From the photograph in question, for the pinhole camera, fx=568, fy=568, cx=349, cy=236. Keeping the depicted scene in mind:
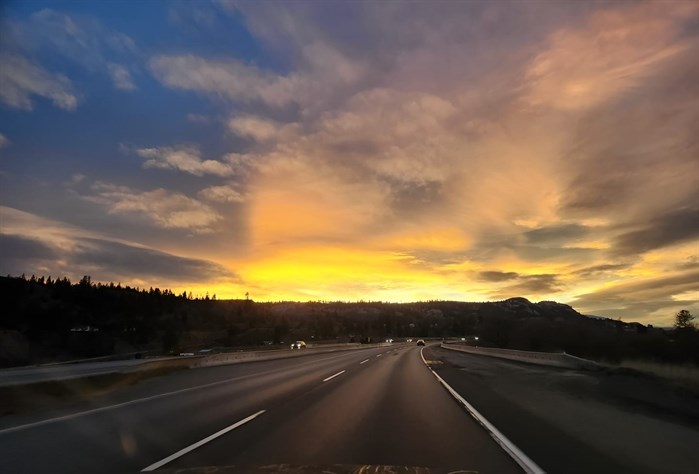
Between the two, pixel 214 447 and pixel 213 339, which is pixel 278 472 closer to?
pixel 214 447

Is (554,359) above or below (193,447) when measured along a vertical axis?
above

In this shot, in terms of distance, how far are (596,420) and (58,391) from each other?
18.3 metres

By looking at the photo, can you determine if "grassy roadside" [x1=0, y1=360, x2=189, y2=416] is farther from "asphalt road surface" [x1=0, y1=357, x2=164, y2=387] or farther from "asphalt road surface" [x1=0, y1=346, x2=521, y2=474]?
"asphalt road surface" [x1=0, y1=357, x2=164, y2=387]

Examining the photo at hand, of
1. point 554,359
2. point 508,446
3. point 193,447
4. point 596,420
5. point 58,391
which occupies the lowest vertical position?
point 58,391

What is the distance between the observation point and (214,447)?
920cm

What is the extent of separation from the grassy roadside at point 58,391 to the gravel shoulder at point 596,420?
497 inches

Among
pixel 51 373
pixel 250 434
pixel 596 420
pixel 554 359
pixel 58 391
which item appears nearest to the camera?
pixel 250 434

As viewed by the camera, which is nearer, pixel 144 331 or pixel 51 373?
pixel 51 373

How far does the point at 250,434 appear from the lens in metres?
10.5

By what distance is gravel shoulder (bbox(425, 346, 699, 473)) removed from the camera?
8.55 meters

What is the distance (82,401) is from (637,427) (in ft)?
50.6

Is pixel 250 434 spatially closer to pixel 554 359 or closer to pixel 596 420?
pixel 596 420

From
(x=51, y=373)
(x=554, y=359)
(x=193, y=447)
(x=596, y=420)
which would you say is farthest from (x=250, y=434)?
(x=51, y=373)

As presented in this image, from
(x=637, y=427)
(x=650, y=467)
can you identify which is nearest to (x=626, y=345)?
(x=637, y=427)
